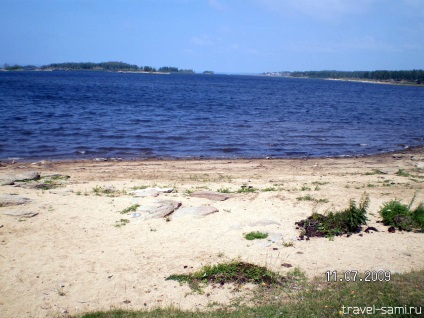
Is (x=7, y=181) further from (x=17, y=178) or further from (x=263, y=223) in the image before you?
(x=263, y=223)

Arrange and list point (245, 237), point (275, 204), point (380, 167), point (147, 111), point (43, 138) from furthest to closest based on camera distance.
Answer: point (147, 111) → point (43, 138) → point (380, 167) → point (275, 204) → point (245, 237)

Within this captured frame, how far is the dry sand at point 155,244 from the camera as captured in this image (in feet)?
20.6

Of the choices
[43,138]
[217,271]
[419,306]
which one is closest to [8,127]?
[43,138]

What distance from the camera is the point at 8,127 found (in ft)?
86.4

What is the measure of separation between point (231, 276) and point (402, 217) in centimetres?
547

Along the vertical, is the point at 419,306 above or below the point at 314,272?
above

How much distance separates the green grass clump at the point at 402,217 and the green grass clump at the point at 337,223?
2.31 feet

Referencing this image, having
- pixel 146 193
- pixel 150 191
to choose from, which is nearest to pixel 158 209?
pixel 146 193

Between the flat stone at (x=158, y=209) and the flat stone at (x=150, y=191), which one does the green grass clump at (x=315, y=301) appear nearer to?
the flat stone at (x=158, y=209)

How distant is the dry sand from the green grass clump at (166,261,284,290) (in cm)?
29

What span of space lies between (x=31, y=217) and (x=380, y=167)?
16.3 m

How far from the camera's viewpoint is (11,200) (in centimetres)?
1054

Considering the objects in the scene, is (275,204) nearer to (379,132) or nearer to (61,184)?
(61,184)

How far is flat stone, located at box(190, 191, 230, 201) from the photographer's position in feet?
38.3
